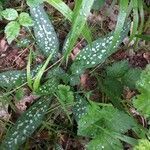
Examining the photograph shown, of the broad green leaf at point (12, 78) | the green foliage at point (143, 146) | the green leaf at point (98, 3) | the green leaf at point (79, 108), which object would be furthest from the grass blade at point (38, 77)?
the green foliage at point (143, 146)

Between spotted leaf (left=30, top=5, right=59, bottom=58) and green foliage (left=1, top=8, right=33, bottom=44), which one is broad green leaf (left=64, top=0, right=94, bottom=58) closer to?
green foliage (left=1, top=8, right=33, bottom=44)

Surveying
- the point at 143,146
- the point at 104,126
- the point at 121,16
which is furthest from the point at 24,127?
the point at 121,16

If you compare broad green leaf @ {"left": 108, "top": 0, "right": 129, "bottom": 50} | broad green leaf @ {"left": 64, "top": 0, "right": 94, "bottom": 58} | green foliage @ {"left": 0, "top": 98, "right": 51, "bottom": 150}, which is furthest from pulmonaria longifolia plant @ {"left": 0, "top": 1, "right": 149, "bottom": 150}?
broad green leaf @ {"left": 64, "top": 0, "right": 94, "bottom": 58}

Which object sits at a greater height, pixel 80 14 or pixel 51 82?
pixel 80 14

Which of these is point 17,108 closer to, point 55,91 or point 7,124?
point 7,124

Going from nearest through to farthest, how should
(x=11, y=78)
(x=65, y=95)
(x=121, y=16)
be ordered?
(x=121, y=16)
(x=65, y=95)
(x=11, y=78)

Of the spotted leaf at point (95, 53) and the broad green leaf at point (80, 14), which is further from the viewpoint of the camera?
the spotted leaf at point (95, 53)

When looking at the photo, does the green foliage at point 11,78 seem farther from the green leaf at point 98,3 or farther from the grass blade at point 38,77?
the green leaf at point 98,3

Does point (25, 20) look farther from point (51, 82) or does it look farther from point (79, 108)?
point (79, 108)
